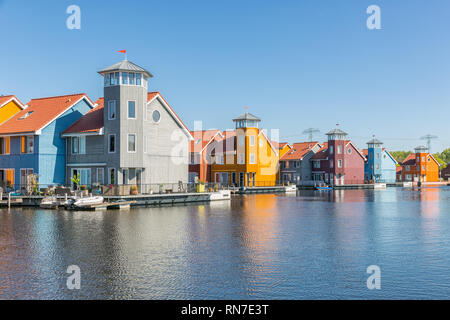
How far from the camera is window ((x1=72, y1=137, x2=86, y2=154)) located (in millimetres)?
51812

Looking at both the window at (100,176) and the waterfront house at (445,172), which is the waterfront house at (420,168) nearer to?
the waterfront house at (445,172)

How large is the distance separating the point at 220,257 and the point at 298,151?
92.6m

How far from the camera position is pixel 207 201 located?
56031mm

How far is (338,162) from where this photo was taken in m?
106

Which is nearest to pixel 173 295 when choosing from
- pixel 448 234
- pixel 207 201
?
pixel 448 234

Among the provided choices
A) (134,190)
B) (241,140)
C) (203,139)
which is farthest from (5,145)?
(241,140)

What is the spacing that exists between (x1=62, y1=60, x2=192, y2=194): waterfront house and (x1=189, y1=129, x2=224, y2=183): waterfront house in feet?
92.3

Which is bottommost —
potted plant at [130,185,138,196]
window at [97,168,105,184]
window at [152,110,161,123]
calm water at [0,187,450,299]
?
calm water at [0,187,450,299]

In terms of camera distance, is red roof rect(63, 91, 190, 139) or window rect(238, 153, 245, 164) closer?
red roof rect(63, 91, 190, 139)

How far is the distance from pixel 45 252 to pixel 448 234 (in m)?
23.3

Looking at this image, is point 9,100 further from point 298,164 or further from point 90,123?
point 298,164

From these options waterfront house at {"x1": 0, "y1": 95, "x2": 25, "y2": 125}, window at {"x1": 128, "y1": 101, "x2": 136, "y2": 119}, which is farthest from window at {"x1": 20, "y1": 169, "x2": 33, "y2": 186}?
window at {"x1": 128, "y1": 101, "x2": 136, "y2": 119}

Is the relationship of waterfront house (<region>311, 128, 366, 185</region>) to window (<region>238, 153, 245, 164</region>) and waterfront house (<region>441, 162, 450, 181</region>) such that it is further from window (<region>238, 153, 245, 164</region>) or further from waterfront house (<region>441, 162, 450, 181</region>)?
waterfront house (<region>441, 162, 450, 181</region>)
